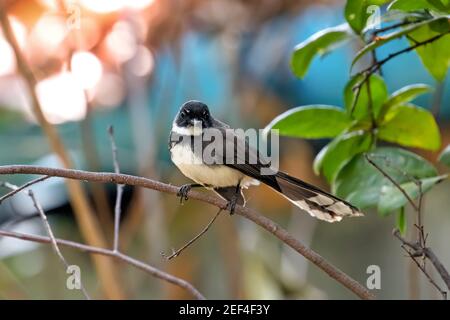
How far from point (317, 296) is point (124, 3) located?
1315mm

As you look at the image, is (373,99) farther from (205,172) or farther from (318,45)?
(205,172)

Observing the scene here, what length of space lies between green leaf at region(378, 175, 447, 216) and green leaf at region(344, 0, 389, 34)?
305 mm

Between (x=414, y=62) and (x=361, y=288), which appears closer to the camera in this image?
(x=361, y=288)

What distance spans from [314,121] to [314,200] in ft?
0.56

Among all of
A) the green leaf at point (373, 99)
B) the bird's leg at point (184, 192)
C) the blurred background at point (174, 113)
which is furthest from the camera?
the blurred background at point (174, 113)

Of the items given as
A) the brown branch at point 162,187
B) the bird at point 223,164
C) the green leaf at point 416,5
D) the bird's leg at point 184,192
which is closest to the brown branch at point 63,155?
the bird at point 223,164

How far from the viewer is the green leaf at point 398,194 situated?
4.10 feet

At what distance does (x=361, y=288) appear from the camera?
1036 mm

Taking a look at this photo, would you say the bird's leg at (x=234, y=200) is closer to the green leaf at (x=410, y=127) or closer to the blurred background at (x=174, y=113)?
the green leaf at (x=410, y=127)

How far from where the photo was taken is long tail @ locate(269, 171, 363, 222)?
126cm

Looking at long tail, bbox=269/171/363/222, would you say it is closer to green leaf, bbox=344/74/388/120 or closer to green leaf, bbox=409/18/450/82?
green leaf, bbox=344/74/388/120

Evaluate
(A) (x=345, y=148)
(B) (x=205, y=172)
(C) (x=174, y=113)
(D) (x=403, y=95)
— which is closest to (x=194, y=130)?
(B) (x=205, y=172)
